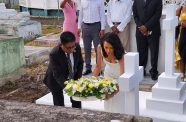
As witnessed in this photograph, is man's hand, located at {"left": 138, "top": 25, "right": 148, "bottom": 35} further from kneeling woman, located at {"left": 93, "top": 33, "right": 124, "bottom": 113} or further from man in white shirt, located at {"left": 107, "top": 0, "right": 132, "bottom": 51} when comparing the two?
kneeling woman, located at {"left": 93, "top": 33, "right": 124, "bottom": 113}

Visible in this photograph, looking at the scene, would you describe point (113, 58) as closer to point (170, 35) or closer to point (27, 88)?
point (170, 35)

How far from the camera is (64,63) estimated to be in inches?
161

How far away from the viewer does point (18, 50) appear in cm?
755

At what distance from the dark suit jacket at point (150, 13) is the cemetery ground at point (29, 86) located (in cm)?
94

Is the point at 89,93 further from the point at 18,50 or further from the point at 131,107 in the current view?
the point at 18,50

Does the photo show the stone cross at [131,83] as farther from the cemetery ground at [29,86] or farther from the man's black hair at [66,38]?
the cemetery ground at [29,86]

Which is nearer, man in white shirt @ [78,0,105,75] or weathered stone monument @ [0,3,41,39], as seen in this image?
man in white shirt @ [78,0,105,75]

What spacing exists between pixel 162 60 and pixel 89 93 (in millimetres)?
3052

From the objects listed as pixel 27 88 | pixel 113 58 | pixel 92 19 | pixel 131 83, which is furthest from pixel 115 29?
pixel 131 83

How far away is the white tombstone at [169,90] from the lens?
449cm

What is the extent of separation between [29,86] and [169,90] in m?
3.30

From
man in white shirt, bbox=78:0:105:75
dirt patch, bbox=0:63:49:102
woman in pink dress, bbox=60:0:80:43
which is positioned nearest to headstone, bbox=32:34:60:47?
dirt patch, bbox=0:63:49:102

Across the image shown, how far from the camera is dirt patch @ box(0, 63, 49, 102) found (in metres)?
6.44

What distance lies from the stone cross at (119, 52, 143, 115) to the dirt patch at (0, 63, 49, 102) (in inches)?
107
